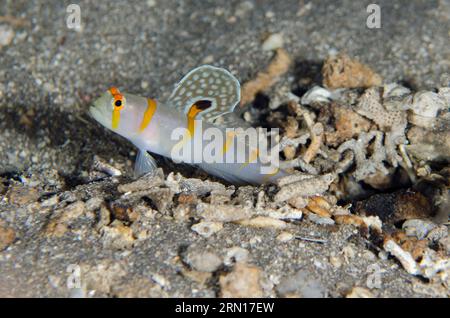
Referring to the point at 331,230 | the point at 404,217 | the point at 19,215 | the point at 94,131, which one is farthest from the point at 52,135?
the point at 404,217

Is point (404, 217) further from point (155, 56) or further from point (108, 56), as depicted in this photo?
point (108, 56)

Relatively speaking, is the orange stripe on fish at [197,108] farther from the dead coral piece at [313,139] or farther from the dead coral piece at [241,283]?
the dead coral piece at [241,283]

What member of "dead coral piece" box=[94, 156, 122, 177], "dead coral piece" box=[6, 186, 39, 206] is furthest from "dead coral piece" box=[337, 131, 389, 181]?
"dead coral piece" box=[6, 186, 39, 206]

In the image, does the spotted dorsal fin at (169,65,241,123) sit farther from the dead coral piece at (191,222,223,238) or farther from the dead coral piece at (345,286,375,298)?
the dead coral piece at (345,286,375,298)

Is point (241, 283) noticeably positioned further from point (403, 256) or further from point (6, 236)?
point (6, 236)

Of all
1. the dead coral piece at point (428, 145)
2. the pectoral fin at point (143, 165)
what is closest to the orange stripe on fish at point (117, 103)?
the pectoral fin at point (143, 165)
